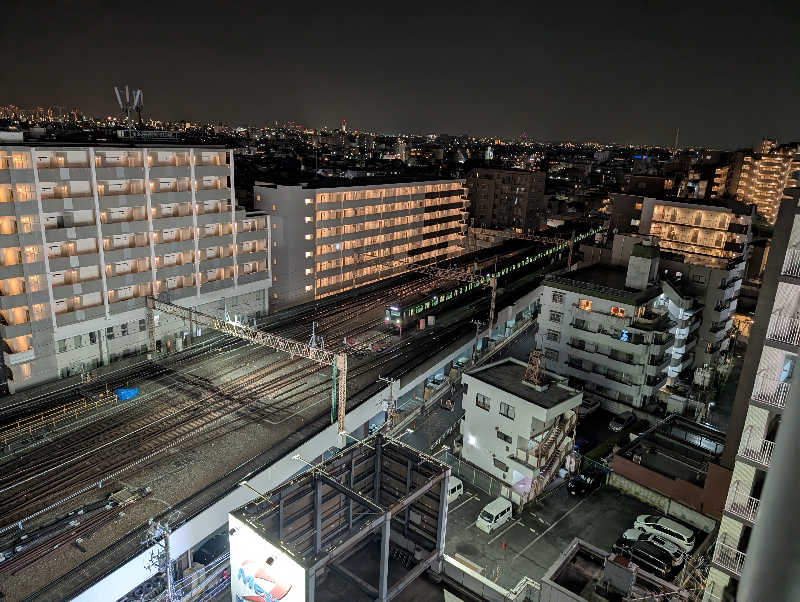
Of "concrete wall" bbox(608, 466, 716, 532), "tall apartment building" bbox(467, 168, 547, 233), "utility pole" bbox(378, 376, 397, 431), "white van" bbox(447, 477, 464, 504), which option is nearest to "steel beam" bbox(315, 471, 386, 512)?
"white van" bbox(447, 477, 464, 504)

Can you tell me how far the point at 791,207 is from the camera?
16.7m

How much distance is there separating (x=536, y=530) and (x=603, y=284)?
681 inches

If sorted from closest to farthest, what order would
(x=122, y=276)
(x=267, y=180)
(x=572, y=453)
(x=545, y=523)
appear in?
1. (x=545, y=523)
2. (x=572, y=453)
3. (x=122, y=276)
4. (x=267, y=180)

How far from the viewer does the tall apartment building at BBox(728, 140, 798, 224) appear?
8531cm

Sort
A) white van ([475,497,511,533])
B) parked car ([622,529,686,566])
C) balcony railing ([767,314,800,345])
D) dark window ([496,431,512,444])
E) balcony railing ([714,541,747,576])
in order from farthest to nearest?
1. dark window ([496,431,512,444])
2. white van ([475,497,511,533])
3. parked car ([622,529,686,566])
4. balcony railing ([714,541,747,576])
5. balcony railing ([767,314,800,345])

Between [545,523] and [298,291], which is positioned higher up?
[298,291]

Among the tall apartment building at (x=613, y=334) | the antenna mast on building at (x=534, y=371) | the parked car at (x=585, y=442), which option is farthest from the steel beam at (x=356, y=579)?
the tall apartment building at (x=613, y=334)

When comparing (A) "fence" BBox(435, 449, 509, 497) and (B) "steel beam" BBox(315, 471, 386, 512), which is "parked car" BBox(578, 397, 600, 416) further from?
(B) "steel beam" BBox(315, 471, 386, 512)

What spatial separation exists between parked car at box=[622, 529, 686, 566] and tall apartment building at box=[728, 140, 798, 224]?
248 ft

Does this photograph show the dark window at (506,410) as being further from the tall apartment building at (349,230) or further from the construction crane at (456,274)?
the tall apartment building at (349,230)

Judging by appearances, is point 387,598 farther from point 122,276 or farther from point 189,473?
point 122,276

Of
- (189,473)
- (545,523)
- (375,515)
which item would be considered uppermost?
(375,515)

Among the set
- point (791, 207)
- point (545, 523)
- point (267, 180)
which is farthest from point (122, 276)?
point (791, 207)

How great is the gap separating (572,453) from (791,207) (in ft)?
53.1
